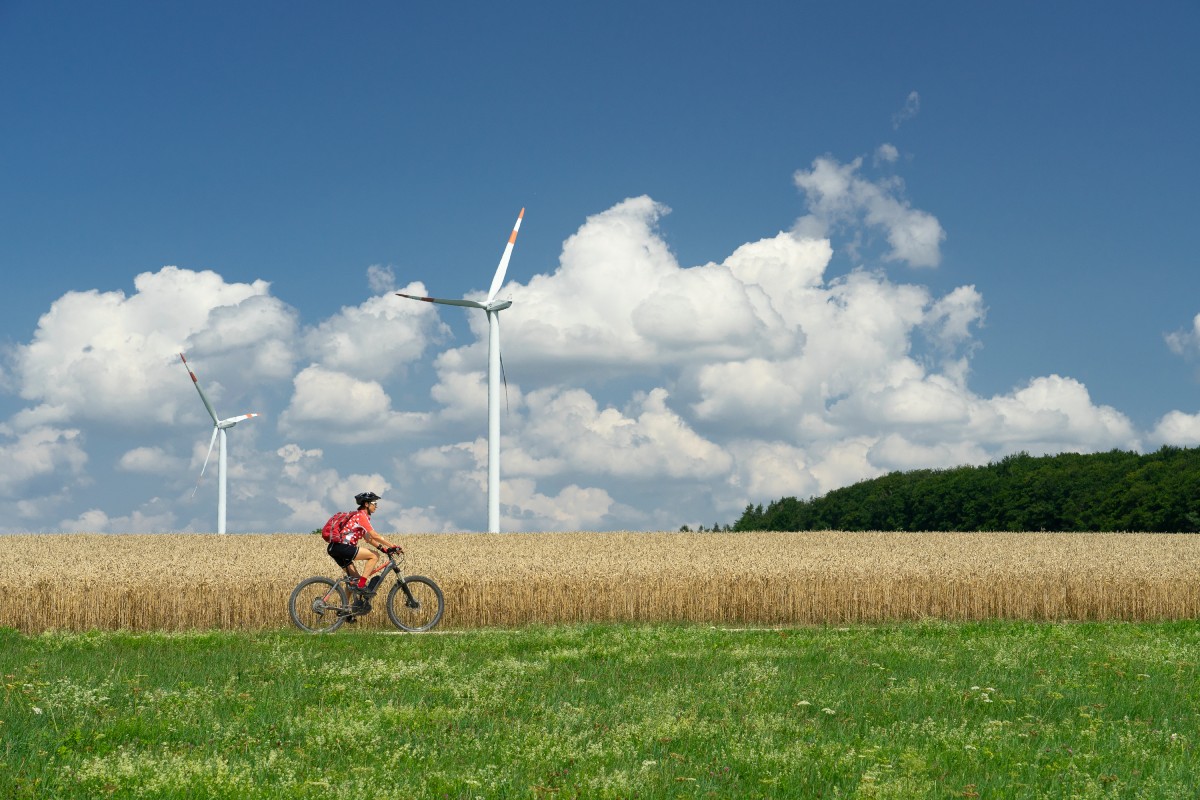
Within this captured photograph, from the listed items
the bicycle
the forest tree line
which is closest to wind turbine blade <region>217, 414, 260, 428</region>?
the bicycle

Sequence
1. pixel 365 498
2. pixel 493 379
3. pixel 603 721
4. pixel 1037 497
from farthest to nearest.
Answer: pixel 1037 497
pixel 493 379
pixel 365 498
pixel 603 721

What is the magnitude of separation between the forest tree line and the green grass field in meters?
71.7

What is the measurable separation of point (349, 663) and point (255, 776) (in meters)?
7.44

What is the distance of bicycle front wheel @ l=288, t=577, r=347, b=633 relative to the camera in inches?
939

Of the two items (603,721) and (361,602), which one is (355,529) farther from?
(603,721)

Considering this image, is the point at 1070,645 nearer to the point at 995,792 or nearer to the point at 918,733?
the point at 918,733

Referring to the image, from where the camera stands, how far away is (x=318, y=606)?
23.7 meters

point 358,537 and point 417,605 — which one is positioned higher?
point 358,537

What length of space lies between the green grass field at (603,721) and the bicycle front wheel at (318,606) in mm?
3333

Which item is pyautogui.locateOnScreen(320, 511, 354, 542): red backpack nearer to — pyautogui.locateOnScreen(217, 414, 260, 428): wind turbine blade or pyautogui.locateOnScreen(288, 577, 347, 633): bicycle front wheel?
pyautogui.locateOnScreen(288, 577, 347, 633): bicycle front wheel

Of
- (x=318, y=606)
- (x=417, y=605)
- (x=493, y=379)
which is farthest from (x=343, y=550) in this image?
(x=493, y=379)

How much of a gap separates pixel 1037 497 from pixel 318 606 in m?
90.9

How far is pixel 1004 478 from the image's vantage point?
108375 millimetres

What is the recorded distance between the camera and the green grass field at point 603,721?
10070mm
